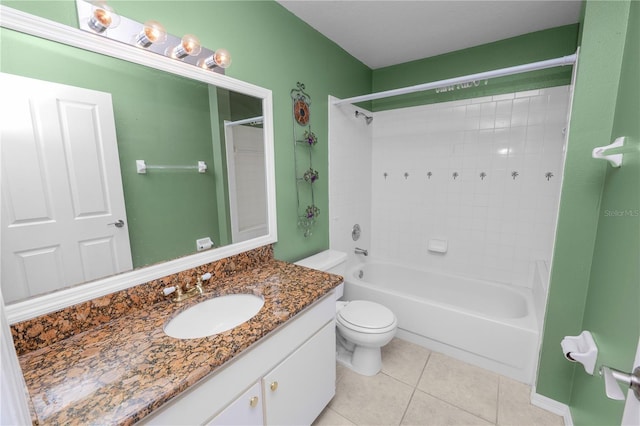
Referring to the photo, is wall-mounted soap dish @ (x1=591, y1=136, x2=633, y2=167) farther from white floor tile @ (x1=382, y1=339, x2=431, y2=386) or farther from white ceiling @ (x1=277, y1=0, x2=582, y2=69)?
white floor tile @ (x1=382, y1=339, x2=431, y2=386)

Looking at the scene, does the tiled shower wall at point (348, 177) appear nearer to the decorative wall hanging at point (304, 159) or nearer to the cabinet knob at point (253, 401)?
the decorative wall hanging at point (304, 159)

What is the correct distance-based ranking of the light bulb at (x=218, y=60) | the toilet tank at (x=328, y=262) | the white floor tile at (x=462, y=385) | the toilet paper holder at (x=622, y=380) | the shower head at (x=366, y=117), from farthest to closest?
1. the shower head at (x=366, y=117)
2. the toilet tank at (x=328, y=262)
3. the white floor tile at (x=462, y=385)
4. the light bulb at (x=218, y=60)
5. the toilet paper holder at (x=622, y=380)

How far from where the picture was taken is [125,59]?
1.08 m

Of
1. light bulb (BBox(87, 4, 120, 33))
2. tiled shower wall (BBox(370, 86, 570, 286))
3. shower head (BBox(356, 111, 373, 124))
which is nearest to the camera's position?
light bulb (BBox(87, 4, 120, 33))

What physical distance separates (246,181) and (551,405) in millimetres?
2251

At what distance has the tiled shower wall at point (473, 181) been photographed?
218 cm

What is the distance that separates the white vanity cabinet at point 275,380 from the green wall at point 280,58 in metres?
0.71

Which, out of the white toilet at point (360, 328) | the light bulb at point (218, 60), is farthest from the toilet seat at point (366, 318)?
the light bulb at point (218, 60)

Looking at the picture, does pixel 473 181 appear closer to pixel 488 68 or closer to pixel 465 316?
pixel 488 68

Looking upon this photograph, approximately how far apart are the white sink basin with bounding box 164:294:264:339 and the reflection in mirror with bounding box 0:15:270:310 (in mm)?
288

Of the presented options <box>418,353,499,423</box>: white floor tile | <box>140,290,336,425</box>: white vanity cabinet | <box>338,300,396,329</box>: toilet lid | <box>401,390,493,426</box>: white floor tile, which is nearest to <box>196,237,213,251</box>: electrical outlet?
<box>140,290,336,425</box>: white vanity cabinet

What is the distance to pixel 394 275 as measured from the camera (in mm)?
2912

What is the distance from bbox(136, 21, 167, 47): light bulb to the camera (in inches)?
41.7

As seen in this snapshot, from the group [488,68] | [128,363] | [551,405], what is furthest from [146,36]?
[551,405]
